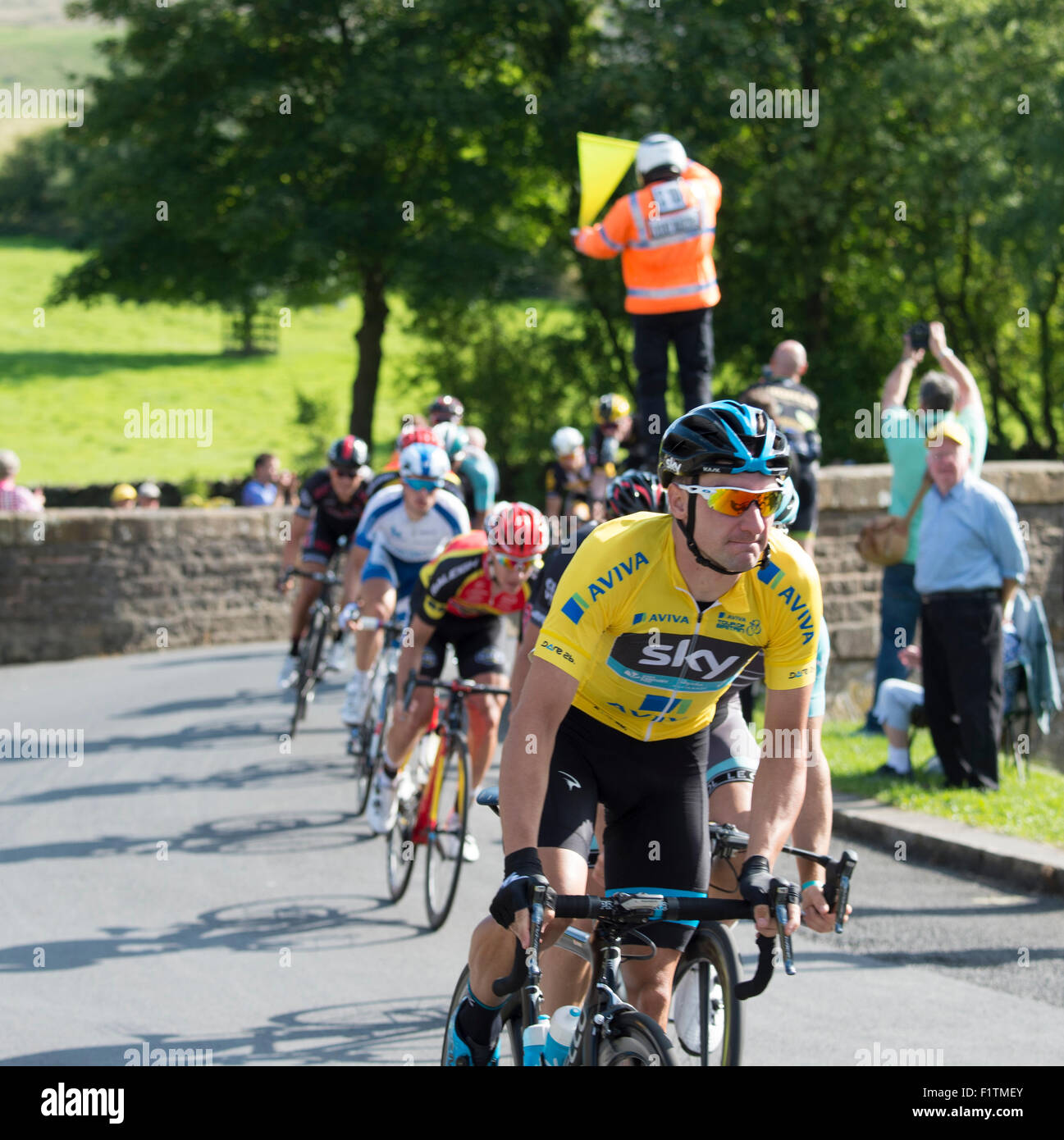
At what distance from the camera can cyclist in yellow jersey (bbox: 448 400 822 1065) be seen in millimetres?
3998

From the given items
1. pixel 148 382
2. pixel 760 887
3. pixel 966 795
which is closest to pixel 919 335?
pixel 966 795

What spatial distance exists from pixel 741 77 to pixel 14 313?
5179 cm

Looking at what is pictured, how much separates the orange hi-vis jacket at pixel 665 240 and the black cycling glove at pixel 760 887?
5.90 metres

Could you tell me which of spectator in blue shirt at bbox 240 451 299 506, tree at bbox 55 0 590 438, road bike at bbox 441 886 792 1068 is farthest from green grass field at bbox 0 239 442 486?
road bike at bbox 441 886 792 1068

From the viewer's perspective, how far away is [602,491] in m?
17.0

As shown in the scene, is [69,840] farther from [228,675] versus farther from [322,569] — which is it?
[228,675]

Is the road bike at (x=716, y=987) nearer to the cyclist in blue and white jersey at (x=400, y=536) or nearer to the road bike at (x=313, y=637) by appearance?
the cyclist in blue and white jersey at (x=400, y=536)

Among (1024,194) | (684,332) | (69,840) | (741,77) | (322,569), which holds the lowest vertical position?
(69,840)

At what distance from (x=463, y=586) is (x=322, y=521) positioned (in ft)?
17.1

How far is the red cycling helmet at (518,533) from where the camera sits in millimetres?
7066

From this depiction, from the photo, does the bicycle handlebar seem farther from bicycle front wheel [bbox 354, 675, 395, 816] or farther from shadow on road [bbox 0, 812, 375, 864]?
shadow on road [bbox 0, 812, 375, 864]

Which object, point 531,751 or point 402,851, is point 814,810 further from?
point 402,851

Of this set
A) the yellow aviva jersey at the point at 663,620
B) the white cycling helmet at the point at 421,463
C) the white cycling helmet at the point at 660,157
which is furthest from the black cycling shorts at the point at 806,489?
the yellow aviva jersey at the point at 663,620

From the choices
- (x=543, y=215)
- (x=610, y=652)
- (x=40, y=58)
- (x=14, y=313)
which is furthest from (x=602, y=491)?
(x=40, y=58)
